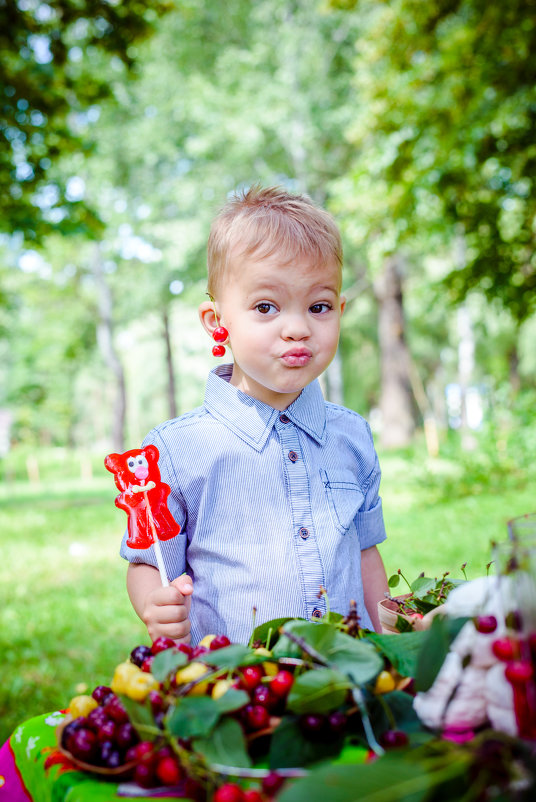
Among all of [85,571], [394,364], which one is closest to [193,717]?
[85,571]

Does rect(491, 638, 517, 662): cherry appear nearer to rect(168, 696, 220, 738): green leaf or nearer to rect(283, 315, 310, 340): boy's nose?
rect(168, 696, 220, 738): green leaf

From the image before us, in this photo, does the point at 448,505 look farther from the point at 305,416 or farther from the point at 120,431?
the point at 120,431

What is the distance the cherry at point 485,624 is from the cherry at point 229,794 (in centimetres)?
30

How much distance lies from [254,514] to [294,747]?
0.77m

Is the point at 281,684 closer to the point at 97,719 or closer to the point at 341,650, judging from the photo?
the point at 341,650

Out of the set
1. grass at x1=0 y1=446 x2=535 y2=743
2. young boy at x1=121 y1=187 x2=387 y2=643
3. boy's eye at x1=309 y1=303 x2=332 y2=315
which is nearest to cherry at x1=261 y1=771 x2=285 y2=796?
young boy at x1=121 y1=187 x2=387 y2=643

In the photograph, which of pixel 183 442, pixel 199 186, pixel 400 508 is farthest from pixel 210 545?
pixel 199 186

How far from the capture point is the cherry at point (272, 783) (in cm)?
69

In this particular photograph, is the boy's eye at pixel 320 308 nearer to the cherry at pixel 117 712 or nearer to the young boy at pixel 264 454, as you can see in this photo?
the young boy at pixel 264 454

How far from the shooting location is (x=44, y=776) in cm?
91

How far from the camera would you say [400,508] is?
8406 millimetres

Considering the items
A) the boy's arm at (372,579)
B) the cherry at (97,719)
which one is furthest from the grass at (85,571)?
the cherry at (97,719)

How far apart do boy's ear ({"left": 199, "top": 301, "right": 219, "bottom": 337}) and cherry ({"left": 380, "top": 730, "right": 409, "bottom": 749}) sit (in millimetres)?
1019

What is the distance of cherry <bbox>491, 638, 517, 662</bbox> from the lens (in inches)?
28.5
